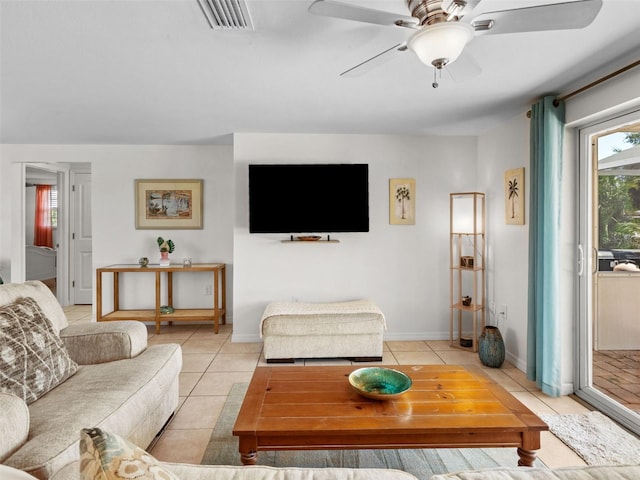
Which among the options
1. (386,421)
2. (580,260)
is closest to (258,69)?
(386,421)

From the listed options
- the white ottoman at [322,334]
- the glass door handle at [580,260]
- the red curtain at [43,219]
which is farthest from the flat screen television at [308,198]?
the red curtain at [43,219]

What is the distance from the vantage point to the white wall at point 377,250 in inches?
165

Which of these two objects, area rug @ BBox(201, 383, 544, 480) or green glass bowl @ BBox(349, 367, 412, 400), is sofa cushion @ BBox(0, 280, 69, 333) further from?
green glass bowl @ BBox(349, 367, 412, 400)

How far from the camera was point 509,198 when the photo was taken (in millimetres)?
3555

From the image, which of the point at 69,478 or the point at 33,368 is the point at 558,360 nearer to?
the point at 69,478

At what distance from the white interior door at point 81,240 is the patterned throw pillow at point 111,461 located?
20.2 ft

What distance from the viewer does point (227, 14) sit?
1.79 meters

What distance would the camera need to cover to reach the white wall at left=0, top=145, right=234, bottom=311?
15.5ft

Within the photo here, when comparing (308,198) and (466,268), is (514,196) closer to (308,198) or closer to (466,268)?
(466,268)

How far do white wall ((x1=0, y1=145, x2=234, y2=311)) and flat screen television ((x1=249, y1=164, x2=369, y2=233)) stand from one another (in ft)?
3.26

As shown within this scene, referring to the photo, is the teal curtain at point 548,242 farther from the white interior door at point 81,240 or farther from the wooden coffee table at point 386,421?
the white interior door at point 81,240

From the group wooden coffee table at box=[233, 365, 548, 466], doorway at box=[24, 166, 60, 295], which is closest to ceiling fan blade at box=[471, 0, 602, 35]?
wooden coffee table at box=[233, 365, 548, 466]

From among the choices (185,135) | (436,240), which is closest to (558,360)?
(436,240)

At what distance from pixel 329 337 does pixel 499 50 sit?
8.75 feet
